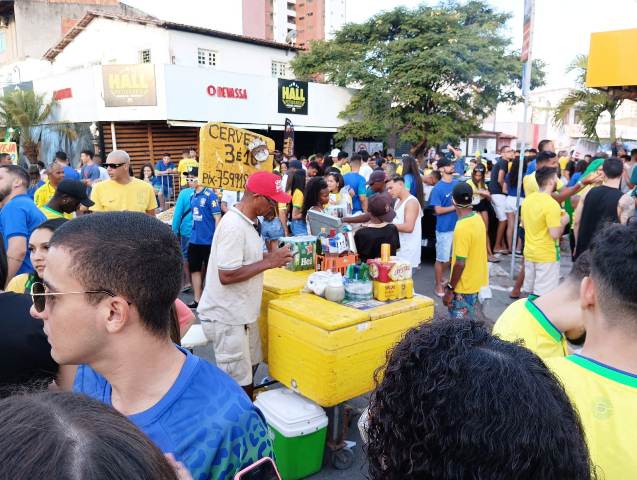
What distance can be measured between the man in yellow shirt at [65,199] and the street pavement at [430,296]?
6.23ft

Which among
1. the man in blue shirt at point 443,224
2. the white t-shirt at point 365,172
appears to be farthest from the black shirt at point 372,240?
the white t-shirt at point 365,172

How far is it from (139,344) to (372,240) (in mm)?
3281

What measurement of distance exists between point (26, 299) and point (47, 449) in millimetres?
1587

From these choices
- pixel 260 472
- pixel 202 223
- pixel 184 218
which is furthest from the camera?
pixel 184 218

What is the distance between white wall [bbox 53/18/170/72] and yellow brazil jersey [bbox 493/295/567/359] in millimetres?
21013

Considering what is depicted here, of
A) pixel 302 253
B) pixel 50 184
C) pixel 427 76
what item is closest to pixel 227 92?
pixel 427 76

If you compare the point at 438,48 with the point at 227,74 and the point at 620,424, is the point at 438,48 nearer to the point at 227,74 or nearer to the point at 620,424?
the point at 227,74

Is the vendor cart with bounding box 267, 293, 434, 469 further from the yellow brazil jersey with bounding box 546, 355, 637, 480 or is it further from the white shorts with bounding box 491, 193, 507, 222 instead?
the white shorts with bounding box 491, 193, 507, 222

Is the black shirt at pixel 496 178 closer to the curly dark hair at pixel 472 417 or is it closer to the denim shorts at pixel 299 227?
the denim shorts at pixel 299 227

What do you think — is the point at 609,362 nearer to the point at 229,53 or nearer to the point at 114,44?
the point at 229,53

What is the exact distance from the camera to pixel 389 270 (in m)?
3.45

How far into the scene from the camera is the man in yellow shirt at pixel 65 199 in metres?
4.07

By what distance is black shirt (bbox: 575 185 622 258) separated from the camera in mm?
5203

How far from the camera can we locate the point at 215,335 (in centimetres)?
340
